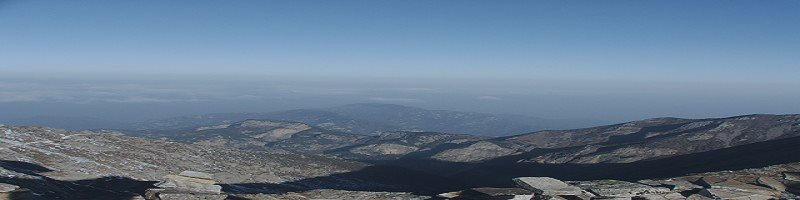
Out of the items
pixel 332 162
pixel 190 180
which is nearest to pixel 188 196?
pixel 190 180

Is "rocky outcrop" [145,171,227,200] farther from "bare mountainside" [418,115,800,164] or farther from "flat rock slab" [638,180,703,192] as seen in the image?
"bare mountainside" [418,115,800,164]

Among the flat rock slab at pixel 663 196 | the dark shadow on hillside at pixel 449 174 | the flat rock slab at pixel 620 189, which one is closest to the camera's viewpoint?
the flat rock slab at pixel 663 196

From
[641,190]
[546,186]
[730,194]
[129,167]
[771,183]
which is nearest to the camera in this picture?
[730,194]

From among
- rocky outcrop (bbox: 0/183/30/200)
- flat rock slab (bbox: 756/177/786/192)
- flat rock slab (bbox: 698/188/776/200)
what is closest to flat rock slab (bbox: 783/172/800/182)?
flat rock slab (bbox: 756/177/786/192)

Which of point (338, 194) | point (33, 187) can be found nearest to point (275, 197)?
point (338, 194)

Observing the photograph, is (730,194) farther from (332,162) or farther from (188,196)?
(332,162)

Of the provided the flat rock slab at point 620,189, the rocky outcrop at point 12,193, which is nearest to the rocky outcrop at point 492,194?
the flat rock slab at point 620,189

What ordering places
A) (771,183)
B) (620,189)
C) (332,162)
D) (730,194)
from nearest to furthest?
(730,194)
(620,189)
(771,183)
(332,162)

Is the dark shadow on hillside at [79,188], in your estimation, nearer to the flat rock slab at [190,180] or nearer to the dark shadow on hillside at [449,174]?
the dark shadow on hillside at [449,174]
